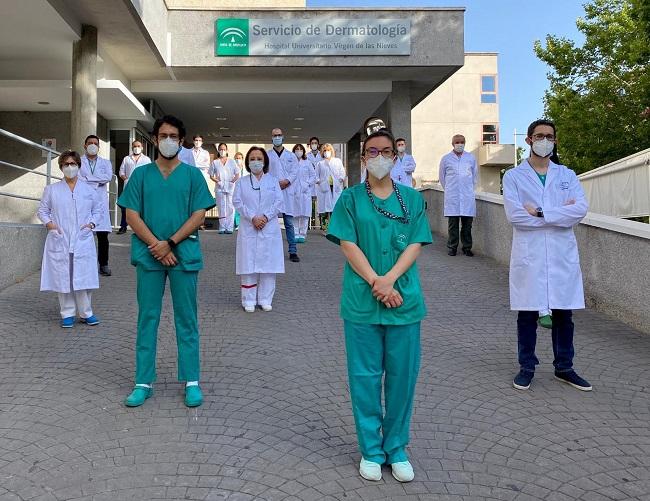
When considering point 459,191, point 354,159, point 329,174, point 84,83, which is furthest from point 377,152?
point 354,159

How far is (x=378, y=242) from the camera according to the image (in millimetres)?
3283

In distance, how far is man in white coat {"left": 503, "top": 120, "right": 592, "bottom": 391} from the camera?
15.1 feet

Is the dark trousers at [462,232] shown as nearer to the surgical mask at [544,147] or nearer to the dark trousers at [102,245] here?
the dark trousers at [102,245]

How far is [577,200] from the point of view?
4664mm

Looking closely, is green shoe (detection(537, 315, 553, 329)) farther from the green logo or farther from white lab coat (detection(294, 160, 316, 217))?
the green logo

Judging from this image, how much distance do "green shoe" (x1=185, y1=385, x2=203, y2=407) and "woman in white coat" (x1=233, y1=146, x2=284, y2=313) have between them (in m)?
2.81

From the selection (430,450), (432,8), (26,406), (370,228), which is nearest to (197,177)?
(370,228)

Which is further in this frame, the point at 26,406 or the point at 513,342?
the point at 513,342

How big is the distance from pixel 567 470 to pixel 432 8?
1407 cm

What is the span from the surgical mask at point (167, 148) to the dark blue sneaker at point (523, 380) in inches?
122

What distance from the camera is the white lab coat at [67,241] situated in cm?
625

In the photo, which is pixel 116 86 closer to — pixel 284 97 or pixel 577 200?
pixel 284 97

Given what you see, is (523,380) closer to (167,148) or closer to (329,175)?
(167,148)

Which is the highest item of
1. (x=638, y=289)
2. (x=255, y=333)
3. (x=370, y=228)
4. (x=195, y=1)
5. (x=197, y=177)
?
(x=195, y=1)
